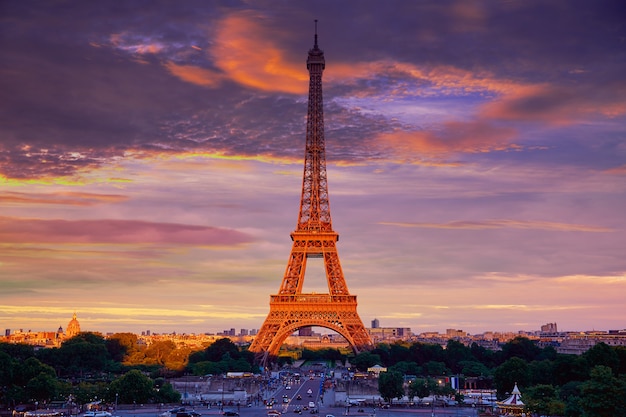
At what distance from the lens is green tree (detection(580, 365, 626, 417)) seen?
44906 mm

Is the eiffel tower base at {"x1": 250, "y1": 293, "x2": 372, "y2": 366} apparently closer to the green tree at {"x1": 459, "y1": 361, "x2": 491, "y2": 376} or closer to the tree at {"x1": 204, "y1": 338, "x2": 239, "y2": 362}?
the green tree at {"x1": 459, "y1": 361, "x2": 491, "y2": 376}

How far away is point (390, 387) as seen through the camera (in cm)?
7744

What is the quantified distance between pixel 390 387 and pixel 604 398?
34156 millimetres

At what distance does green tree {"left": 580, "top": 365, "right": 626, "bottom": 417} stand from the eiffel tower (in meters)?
53.6

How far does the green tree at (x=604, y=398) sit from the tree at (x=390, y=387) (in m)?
32.8

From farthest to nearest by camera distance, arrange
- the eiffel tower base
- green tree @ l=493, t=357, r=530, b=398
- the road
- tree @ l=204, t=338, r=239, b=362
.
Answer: tree @ l=204, t=338, r=239, b=362 < the eiffel tower base < green tree @ l=493, t=357, r=530, b=398 < the road

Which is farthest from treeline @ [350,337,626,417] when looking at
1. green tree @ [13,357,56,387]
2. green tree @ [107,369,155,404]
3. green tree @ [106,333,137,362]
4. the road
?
green tree @ [106,333,137,362]

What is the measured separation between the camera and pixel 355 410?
71938 mm

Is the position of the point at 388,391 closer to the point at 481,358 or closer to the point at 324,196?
the point at 324,196

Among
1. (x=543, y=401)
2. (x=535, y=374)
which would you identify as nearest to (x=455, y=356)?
(x=535, y=374)

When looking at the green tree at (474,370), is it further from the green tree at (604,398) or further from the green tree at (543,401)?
the green tree at (604,398)

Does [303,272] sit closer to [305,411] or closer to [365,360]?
[365,360]

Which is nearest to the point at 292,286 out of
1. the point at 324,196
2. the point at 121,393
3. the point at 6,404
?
the point at 324,196

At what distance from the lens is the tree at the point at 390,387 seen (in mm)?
77312
